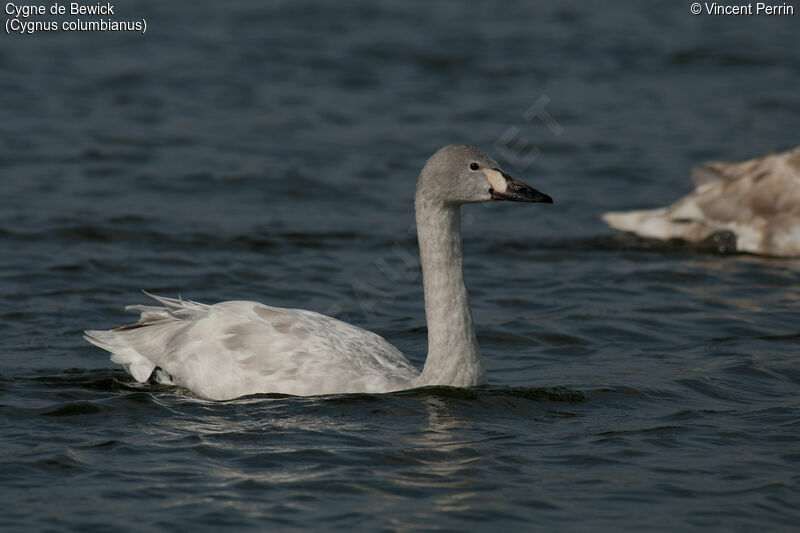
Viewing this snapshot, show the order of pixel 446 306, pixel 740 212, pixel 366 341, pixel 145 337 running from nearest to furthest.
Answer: pixel 446 306 < pixel 366 341 < pixel 145 337 < pixel 740 212

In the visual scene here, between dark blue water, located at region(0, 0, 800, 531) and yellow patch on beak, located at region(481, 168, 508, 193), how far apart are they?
4.58ft

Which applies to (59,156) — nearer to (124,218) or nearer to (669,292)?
(124,218)

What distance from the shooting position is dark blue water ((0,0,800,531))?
22.9 ft

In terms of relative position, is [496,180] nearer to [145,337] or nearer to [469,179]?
[469,179]

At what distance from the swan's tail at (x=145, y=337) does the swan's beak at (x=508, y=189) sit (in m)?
2.30

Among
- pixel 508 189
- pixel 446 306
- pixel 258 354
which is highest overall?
pixel 508 189

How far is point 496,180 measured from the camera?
26.8 feet

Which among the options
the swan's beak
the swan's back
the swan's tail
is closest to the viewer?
the swan's beak

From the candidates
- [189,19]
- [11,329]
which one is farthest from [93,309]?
[189,19]

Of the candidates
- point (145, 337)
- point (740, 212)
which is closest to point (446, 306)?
point (145, 337)

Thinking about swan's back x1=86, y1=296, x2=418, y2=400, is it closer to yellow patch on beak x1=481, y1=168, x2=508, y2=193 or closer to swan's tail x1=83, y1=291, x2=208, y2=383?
swan's tail x1=83, y1=291, x2=208, y2=383

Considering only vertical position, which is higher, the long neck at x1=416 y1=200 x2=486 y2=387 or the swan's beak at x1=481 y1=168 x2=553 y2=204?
the swan's beak at x1=481 y1=168 x2=553 y2=204

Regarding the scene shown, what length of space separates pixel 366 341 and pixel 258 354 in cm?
78

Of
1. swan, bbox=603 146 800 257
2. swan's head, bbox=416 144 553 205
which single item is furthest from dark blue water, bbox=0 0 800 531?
swan's head, bbox=416 144 553 205
